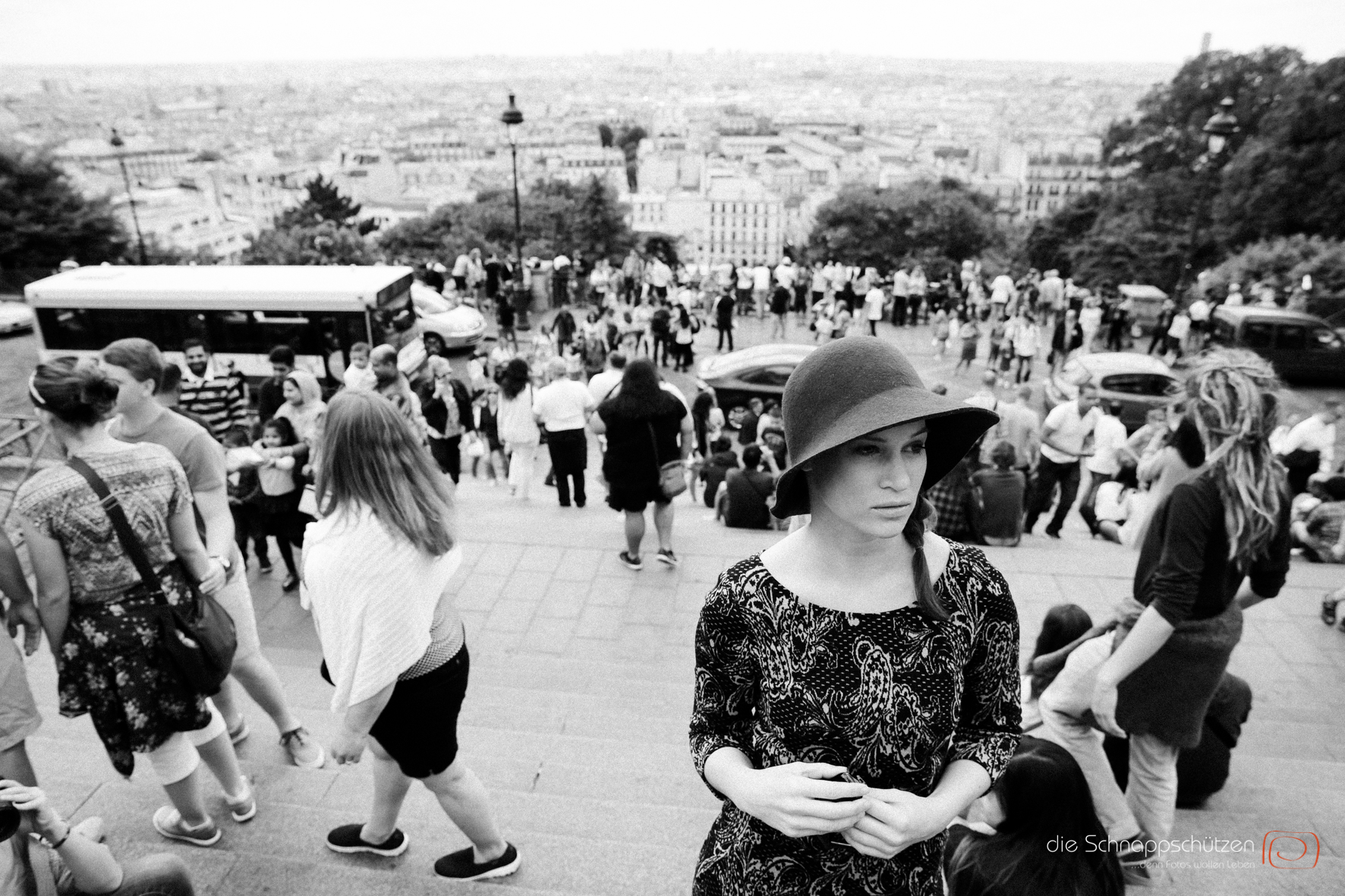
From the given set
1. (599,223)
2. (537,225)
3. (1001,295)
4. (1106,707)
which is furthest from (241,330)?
(599,223)

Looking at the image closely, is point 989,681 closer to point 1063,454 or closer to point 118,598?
point 118,598

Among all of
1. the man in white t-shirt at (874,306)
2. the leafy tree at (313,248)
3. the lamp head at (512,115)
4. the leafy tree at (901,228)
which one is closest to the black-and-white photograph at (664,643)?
the lamp head at (512,115)

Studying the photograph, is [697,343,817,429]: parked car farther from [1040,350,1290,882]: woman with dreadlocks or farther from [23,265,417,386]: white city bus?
[1040,350,1290,882]: woman with dreadlocks

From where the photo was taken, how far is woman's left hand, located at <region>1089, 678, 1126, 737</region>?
268 centimetres

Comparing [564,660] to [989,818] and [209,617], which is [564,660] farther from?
[989,818]

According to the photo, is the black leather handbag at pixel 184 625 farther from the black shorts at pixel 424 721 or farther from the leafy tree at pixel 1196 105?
the leafy tree at pixel 1196 105

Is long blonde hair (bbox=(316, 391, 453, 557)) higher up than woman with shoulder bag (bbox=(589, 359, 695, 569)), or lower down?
higher up

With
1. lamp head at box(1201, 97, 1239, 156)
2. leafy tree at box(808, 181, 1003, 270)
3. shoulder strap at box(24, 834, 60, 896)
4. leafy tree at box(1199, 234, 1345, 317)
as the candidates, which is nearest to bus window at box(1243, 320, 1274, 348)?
lamp head at box(1201, 97, 1239, 156)

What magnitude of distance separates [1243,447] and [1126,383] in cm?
1038

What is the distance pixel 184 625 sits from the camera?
280 centimetres

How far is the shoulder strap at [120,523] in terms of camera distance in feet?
8.52

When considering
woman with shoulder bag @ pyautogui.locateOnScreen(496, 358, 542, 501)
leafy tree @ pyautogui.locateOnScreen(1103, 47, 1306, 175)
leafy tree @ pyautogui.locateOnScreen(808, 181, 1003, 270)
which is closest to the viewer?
woman with shoulder bag @ pyautogui.locateOnScreen(496, 358, 542, 501)

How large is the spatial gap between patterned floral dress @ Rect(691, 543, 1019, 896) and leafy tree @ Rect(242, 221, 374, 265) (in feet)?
76.3

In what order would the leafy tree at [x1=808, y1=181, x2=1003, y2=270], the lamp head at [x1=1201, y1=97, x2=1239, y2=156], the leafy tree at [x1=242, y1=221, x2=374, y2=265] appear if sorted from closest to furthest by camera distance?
the lamp head at [x1=1201, y1=97, x2=1239, y2=156], the leafy tree at [x1=242, y1=221, x2=374, y2=265], the leafy tree at [x1=808, y1=181, x2=1003, y2=270]
